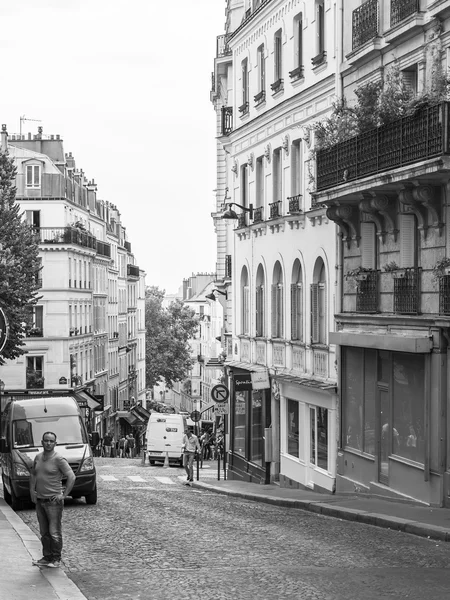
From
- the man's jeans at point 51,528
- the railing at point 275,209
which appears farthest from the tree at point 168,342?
the man's jeans at point 51,528

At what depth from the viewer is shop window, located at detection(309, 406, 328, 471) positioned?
92.5ft

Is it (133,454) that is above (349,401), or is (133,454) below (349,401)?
below

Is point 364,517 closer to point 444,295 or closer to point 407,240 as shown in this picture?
point 444,295

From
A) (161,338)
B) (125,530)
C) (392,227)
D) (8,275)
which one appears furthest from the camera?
(161,338)

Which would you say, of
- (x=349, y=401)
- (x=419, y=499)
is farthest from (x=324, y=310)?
(x=419, y=499)

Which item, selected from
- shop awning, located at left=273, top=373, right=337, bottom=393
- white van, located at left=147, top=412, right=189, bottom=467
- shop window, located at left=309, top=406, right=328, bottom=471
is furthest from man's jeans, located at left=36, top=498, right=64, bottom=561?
white van, located at left=147, top=412, right=189, bottom=467

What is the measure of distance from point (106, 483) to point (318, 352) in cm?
834

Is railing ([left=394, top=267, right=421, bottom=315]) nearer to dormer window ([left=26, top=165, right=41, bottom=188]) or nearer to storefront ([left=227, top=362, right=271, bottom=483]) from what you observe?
storefront ([left=227, top=362, right=271, bottom=483])

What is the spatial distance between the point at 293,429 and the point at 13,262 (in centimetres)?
1649

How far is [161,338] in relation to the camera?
141500 millimetres

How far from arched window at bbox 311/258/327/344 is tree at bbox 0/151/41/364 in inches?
674

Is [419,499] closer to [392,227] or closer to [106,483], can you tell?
[392,227]

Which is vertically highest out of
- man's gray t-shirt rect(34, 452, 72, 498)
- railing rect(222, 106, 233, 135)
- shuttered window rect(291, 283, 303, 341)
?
railing rect(222, 106, 233, 135)

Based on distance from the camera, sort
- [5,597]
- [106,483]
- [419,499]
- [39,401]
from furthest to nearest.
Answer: [106,483] → [39,401] → [419,499] → [5,597]
